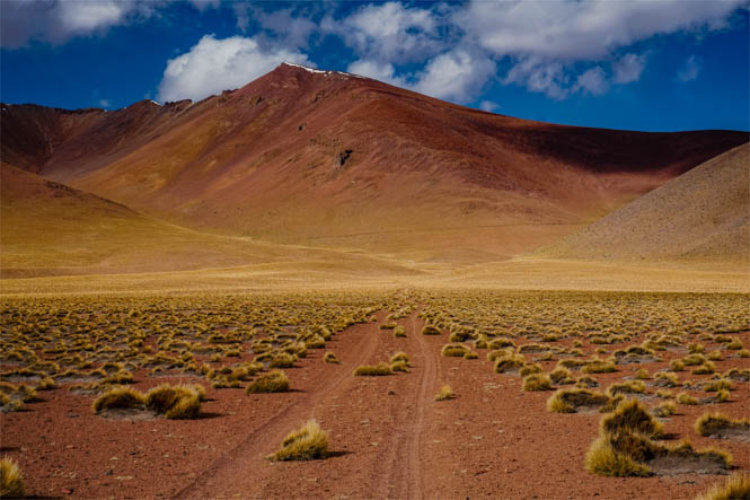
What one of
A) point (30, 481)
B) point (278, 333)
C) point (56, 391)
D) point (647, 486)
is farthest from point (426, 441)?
point (278, 333)

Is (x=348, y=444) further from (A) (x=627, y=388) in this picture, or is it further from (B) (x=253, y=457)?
(A) (x=627, y=388)

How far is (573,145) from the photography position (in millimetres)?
188000

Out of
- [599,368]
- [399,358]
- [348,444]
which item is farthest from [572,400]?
[399,358]

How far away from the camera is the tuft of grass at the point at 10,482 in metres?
5.90

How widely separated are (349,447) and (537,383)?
18.3 ft

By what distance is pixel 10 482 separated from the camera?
5.96 meters

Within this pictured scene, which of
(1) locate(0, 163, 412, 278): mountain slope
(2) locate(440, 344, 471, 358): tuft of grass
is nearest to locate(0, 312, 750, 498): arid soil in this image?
(2) locate(440, 344, 471, 358): tuft of grass

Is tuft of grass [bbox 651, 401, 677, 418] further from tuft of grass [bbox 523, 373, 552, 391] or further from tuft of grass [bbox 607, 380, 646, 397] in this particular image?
tuft of grass [bbox 523, 373, 552, 391]

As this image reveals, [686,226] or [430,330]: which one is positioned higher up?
[686,226]

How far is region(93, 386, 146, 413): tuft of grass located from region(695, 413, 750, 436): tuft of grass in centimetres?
844

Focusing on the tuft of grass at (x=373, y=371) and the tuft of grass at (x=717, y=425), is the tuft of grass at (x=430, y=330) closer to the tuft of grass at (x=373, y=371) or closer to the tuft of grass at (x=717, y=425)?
the tuft of grass at (x=373, y=371)

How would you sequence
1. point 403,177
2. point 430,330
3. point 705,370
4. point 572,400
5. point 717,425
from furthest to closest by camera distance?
point 403,177 → point 430,330 → point 705,370 → point 572,400 → point 717,425

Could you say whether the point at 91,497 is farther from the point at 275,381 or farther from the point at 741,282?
the point at 741,282

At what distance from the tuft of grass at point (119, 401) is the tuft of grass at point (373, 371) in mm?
5458
